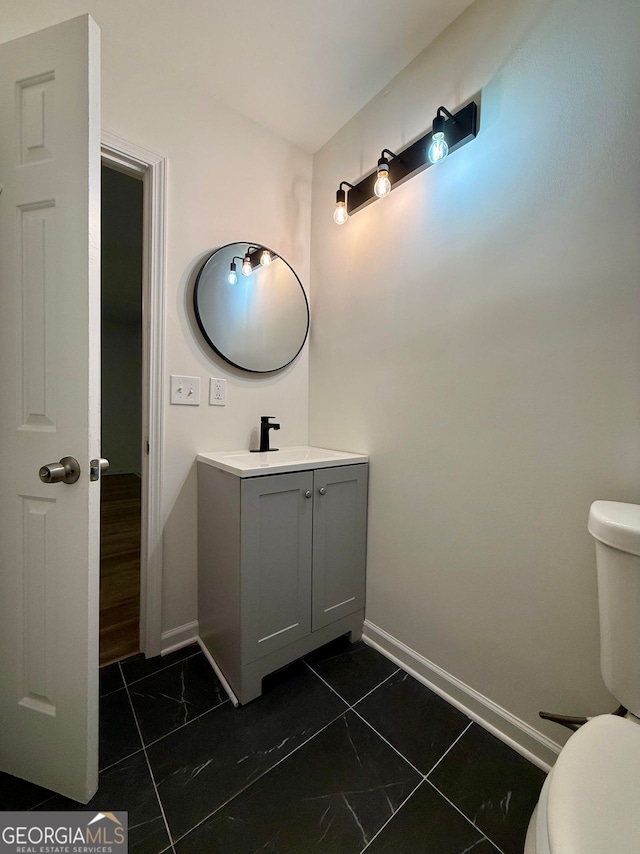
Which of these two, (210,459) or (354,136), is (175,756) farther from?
(354,136)

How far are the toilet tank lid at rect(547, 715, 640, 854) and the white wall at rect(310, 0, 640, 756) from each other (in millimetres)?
375

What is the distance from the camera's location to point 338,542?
147 cm

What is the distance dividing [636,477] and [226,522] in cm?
125

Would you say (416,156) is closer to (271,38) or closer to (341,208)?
(341,208)

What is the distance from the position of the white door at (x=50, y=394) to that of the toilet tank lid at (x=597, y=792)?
102cm

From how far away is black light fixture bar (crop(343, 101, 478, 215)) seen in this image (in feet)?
3.81

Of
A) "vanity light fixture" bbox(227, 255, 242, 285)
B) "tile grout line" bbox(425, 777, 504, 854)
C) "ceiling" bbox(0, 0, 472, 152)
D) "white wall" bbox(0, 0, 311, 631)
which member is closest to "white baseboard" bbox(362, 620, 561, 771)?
"tile grout line" bbox(425, 777, 504, 854)

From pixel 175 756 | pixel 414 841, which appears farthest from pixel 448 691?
pixel 175 756

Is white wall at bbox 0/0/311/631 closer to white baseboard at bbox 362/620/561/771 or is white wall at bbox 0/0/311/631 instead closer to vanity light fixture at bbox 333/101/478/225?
vanity light fixture at bbox 333/101/478/225

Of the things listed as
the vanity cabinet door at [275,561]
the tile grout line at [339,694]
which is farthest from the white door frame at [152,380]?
the tile grout line at [339,694]

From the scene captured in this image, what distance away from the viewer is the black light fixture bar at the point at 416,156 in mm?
1162

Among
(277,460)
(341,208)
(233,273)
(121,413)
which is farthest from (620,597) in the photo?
(121,413)

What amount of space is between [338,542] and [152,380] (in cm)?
106

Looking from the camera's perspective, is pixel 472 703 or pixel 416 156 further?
pixel 416 156
